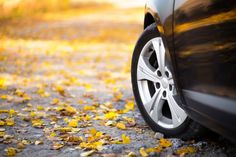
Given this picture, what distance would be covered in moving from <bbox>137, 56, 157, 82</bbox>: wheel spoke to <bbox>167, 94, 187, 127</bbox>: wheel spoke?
0.31 metres

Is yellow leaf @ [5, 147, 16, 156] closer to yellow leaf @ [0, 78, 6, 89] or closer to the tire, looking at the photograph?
the tire

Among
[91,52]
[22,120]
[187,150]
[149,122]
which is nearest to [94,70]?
[91,52]

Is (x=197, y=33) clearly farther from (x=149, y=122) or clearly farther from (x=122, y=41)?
(x=122, y=41)

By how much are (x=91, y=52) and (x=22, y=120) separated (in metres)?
5.91

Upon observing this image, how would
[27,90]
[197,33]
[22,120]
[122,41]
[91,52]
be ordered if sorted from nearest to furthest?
[197,33], [22,120], [27,90], [91,52], [122,41]

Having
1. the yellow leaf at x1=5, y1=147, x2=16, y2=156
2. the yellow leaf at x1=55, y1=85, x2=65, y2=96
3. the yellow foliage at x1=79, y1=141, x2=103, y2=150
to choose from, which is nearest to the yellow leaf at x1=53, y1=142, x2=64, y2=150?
the yellow foliage at x1=79, y1=141, x2=103, y2=150

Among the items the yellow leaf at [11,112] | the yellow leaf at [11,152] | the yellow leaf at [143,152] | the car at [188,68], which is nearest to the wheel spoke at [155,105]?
the car at [188,68]

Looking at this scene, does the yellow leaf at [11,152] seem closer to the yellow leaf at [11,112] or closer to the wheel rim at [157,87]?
the yellow leaf at [11,112]

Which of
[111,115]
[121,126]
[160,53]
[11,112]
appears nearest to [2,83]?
[11,112]

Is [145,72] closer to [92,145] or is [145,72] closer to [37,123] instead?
[92,145]

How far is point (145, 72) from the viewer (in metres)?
4.04

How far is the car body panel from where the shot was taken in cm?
261

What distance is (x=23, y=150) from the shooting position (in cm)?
361

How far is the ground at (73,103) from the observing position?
11.8ft
